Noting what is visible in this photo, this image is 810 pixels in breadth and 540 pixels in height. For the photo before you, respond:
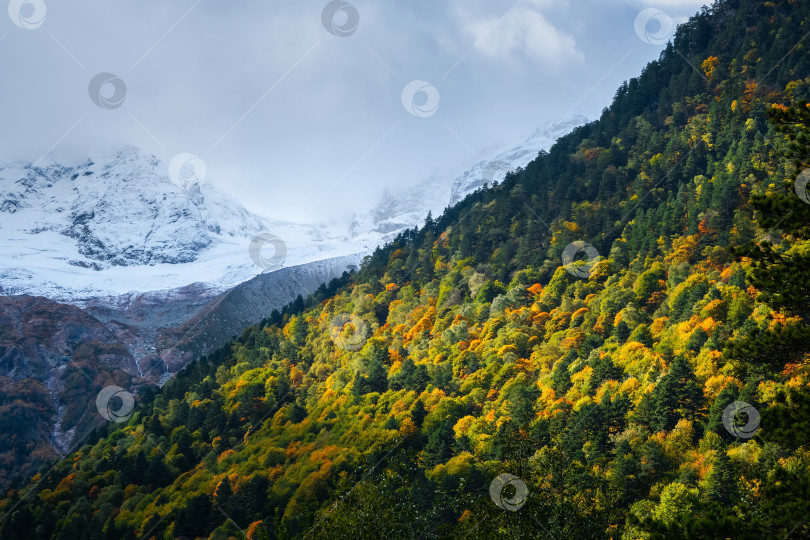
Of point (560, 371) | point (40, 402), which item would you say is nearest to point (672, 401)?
point (560, 371)

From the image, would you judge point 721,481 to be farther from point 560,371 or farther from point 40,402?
point 40,402

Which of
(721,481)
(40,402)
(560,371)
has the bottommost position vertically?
(721,481)

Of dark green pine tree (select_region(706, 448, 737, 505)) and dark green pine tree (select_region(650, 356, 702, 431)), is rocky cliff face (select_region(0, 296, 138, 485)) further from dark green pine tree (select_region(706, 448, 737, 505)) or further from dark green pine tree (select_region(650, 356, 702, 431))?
dark green pine tree (select_region(706, 448, 737, 505))

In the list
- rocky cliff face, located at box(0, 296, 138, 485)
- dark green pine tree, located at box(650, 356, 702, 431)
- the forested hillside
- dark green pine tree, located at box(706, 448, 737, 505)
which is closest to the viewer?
the forested hillside

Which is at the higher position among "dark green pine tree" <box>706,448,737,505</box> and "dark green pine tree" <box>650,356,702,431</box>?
"dark green pine tree" <box>650,356,702,431</box>

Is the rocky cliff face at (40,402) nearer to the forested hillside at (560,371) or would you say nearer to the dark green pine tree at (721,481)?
the forested hillside at (560,371)

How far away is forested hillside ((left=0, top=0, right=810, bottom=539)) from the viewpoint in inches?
811

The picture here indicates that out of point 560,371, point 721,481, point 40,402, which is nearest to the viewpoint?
point 721,481

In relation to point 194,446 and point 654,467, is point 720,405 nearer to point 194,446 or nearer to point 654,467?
point 654,467

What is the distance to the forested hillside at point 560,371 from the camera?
2059 centimetres

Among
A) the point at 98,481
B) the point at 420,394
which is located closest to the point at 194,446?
the point at 98,481

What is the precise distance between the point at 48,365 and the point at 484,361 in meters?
186

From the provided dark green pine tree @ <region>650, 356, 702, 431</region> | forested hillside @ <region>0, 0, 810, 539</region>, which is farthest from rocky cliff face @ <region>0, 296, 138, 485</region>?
dark green pine tree @ <region>650, 356, 702, 431</region>

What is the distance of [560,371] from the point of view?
5525 centimetres
